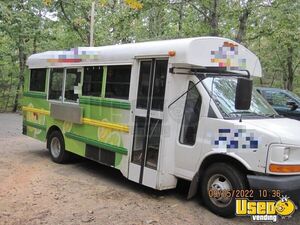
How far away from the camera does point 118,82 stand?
6984mm

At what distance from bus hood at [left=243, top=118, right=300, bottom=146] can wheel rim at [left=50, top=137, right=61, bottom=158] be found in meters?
5.01

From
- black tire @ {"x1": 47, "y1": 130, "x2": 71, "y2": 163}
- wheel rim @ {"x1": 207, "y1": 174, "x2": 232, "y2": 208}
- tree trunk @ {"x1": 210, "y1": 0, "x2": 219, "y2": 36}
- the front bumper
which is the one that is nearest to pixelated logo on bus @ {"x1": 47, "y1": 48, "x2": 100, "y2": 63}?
black tire @ {"x1": 47, "y1": 130, "x2": 71, "y2": 163}

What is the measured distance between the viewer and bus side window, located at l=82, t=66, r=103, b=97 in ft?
24.4

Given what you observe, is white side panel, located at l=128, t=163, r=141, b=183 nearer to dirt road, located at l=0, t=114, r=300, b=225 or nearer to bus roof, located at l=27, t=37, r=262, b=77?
dirt road, located at l=0, t=114, r=300, b=225

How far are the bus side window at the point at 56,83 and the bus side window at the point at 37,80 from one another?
1.15 ft

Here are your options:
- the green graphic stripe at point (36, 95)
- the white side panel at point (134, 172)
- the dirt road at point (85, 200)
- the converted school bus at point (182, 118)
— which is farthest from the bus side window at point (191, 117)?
the green graphic stripe at point (36, 95)

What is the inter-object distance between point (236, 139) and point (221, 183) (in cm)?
72

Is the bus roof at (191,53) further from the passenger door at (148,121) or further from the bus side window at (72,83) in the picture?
the bus side window at (72,83)

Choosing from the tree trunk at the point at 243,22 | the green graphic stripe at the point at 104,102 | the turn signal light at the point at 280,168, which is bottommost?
the turn signal light at the point at 280,168

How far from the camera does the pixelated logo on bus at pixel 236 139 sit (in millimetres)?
5160

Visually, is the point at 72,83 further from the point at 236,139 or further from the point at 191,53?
the point at 236,139

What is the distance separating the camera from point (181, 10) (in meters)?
18.2

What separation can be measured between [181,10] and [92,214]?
→ 47.1 ft

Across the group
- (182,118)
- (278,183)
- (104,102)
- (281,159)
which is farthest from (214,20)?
(278,183)
